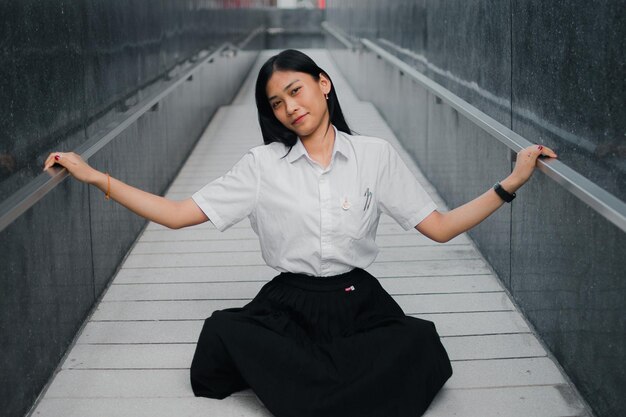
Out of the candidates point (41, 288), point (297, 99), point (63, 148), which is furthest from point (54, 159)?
point (297, 99)

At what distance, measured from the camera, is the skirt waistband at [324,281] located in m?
2.87

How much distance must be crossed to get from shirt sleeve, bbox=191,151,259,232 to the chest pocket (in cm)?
27

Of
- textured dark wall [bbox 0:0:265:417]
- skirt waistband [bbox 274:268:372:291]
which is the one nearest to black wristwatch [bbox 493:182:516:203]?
skirt waistband [bbox 274:268:372:291]

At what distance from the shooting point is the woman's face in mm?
2729

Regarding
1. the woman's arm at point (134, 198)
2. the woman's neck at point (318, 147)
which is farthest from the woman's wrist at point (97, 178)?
the woman's neck at point (318, 147)

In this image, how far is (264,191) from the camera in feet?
9.37

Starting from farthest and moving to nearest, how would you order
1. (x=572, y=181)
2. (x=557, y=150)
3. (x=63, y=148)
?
(x=63, y=148) < (x=557, y=150) < (x=572, y=181)

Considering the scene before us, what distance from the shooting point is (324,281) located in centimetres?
287

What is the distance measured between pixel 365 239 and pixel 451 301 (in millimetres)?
894

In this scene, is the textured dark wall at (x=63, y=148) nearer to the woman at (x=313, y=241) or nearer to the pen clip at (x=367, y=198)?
the woman at (x=313, y=241)

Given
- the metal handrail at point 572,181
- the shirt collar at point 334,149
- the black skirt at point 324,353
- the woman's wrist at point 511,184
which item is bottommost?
the black skirt at point 324,353

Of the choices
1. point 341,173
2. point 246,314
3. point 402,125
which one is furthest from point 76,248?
point 402,125

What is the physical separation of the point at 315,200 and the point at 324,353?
45 cm

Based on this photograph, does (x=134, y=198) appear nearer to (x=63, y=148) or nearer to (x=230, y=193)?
(x=230, y=193)
